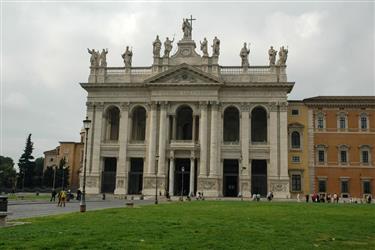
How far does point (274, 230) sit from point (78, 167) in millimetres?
80422

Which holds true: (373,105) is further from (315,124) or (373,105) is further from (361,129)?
(315,124)

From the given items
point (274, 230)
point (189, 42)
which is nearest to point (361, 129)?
point (189, 42)

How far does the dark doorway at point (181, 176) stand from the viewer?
64125 mm

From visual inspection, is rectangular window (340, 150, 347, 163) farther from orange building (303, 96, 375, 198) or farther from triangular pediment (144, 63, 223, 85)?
triangular pediment (144, 63, 223, 85)

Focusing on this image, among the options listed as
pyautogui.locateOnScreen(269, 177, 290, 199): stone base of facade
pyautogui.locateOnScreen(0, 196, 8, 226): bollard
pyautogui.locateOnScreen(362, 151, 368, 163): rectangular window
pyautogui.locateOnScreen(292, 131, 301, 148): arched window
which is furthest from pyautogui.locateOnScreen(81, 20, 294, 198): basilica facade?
pyautogui.locateOnScreen(0, 196, 8, 226): bollard

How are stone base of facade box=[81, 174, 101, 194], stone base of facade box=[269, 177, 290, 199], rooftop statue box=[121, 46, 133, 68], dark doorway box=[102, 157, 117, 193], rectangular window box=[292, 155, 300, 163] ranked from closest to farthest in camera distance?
stone base of facade box=[269, 177, 290, 199]
rectangular window box=[292, 155, 300, 163]
stone base of facade box=[81, 174, 101, 194]
dark doorway box=[102, 157, 117, 193]
rooftop statue box=[121, 46, 133, 68]

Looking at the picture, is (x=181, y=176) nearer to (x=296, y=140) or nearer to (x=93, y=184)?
(x=93, y=184)

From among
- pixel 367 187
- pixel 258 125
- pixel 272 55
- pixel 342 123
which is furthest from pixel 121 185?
pixel 367 187

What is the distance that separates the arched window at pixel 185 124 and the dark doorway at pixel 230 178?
25.6ft

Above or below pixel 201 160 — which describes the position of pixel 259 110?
above

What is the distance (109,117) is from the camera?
68.5 meters

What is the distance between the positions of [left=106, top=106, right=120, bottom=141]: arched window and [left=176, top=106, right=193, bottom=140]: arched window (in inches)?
387

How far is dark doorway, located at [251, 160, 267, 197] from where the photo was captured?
62.2 m

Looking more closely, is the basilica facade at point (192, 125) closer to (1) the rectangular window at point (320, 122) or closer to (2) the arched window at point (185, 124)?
(2) the arched window at point (185, 124)
